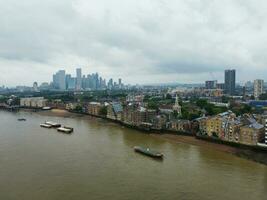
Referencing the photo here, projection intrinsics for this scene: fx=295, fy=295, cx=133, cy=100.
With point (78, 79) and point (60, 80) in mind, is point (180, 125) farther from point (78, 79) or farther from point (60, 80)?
point (60, 80)

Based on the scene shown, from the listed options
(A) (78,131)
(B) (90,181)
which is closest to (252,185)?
(B) (90,181)

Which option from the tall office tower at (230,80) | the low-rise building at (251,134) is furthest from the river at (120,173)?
the tall office tower at (230,80)

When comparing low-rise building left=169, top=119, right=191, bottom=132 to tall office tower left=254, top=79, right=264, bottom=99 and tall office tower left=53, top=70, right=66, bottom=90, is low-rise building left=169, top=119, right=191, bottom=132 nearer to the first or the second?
tall office tower left=254, top=79, right=264, bottom=99

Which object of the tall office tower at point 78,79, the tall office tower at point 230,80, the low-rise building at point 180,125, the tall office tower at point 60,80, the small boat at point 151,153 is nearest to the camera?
the small boat at point 151,153

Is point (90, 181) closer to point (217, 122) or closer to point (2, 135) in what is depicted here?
point (217, 122)

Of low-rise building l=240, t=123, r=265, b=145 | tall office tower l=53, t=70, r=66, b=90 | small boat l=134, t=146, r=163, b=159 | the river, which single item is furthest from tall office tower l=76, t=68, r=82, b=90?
small boat l=134, t=146, r=163, b=159

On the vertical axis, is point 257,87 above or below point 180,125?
above

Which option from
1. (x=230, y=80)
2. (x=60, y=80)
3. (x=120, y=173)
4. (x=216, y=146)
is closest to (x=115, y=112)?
(x=216, y=146)

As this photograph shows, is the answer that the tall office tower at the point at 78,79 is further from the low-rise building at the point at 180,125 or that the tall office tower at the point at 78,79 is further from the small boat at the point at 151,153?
the small boat at the point at 151,153
